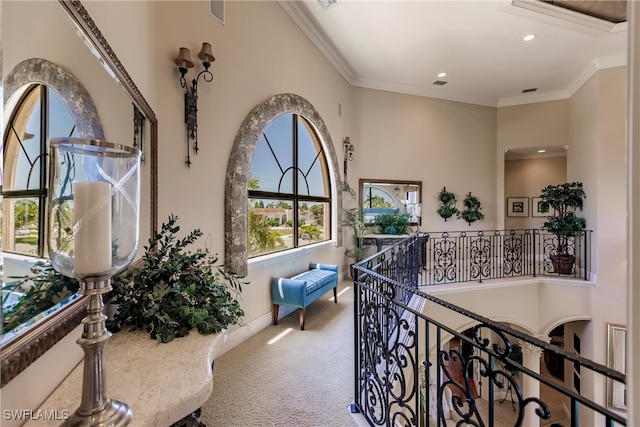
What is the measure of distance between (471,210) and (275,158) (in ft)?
17.2

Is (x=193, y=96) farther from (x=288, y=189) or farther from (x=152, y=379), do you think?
(x=152, y=379)

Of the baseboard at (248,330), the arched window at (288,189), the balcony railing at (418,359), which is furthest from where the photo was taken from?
the arched window at (288,189)

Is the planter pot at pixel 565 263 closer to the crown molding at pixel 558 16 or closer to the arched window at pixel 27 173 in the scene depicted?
the crown molding at pixel 558 16

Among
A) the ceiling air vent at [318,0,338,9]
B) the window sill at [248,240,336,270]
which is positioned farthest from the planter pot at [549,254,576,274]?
the ceiling air vent at [318,0,338,9]

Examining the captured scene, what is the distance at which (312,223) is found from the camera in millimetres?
5121

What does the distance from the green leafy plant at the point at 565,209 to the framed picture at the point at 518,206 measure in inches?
92.1

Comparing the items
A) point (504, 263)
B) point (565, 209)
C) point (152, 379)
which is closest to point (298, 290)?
point (152, 379)

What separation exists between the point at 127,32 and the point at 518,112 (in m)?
8.27

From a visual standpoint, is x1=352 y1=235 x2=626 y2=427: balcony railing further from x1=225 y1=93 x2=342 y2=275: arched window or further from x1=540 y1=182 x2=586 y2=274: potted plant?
x1=540 y1=182 x2=586 y2=274: potted plant

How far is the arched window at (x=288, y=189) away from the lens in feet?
12.6

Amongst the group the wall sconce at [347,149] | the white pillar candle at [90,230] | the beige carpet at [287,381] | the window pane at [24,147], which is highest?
the wall sconce at [347,149]

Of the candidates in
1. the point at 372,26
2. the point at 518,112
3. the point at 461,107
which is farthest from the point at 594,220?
the point at 372,26

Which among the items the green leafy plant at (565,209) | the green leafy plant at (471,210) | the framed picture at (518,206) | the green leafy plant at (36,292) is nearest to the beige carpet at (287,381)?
the green leafy plant at (36,292)

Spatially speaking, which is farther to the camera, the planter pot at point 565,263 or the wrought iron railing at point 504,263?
the planter pot at point 565,263
